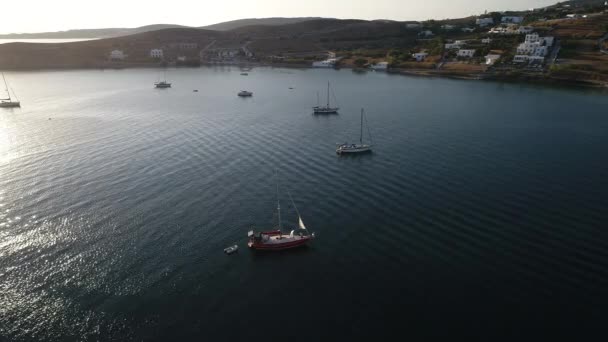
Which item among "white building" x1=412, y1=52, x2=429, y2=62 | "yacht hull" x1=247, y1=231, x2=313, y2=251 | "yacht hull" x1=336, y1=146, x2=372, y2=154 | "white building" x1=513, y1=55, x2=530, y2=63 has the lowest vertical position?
"yacht hull" x1=247, y1=231, x2=313, y2=251

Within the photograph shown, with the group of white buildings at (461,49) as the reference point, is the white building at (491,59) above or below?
below

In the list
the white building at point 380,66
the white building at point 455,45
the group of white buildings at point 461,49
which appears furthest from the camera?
the white building at point 455,45

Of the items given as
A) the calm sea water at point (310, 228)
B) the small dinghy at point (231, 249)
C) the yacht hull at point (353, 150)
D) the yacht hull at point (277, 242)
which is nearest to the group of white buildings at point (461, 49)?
the calm sea water at point (310, 228)

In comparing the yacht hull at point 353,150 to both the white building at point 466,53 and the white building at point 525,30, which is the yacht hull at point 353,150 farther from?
the white building at point 525,30

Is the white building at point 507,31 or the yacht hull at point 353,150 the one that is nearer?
the yacht hull at point 353,150

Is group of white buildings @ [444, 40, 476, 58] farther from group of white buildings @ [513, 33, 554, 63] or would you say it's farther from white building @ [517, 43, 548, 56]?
group of white buildings @ [513, 33, 554, 63]

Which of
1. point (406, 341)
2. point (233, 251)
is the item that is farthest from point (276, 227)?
point (406, 341)

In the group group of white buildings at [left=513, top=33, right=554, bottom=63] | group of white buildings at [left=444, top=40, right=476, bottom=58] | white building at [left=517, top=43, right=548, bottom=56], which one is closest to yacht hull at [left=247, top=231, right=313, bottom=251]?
group of white buildings at [left=513, top=33, right=554, bottom=63]
